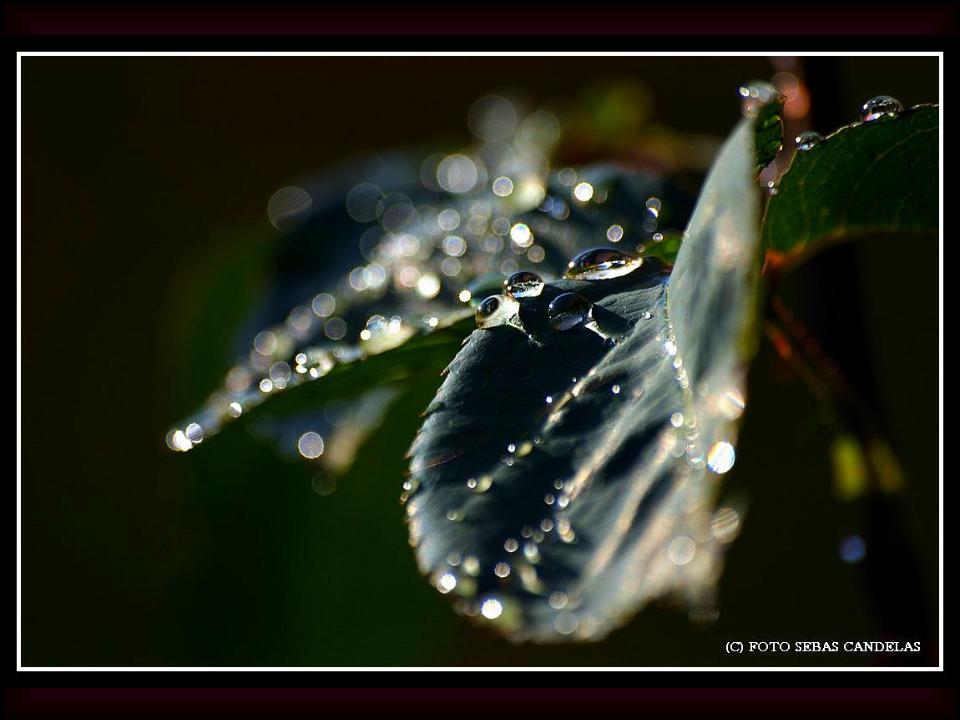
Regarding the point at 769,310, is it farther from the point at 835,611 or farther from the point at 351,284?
the point at 835,611

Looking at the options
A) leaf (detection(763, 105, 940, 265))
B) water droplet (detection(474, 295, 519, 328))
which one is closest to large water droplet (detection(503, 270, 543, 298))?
water droplet (detection(474, 295, 519, 328))

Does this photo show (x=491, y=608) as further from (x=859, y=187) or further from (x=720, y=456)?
(x=859, y=187)

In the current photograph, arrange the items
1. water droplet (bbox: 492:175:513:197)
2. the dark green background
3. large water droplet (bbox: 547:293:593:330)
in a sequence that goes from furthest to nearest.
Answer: the dark green background
water droplet (bbox: 492:175:513:197)
large water droplet (bbox: 547:293:593:330)

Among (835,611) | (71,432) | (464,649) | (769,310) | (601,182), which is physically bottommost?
(464,649)

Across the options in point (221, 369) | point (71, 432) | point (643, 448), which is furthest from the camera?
point (71, 432)

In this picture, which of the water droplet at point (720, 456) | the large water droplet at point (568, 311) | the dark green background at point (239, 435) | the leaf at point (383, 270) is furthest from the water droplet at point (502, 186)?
the water droplet at point (720, 456)

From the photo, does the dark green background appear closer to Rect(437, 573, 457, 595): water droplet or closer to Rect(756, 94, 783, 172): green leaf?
Rect(756, 94, 783, 172): green leaf

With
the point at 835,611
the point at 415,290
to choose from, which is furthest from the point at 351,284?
the point at 835,611
